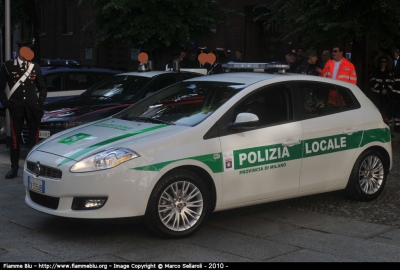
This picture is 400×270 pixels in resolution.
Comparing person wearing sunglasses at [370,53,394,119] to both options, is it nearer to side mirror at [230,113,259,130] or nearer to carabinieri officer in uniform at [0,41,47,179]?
carabinieri officer in uniform at [0,41,47,179]

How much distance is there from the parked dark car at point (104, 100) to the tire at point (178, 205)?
4.90 m

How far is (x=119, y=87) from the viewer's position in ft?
41.5

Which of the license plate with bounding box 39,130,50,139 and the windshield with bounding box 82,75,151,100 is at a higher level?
the windshield with bounding box 82,75,151,100

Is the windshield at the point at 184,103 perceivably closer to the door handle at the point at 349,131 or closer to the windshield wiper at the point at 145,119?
the windshield wiper at the point at 145,119

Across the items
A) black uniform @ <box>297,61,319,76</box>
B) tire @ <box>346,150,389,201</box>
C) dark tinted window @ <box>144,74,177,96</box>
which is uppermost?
black uniform @ <box>297,61,319,76</box>

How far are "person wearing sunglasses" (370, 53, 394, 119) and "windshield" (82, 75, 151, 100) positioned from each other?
529 centimetres

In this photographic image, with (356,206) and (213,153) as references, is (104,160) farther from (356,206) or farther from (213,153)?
(356,206)

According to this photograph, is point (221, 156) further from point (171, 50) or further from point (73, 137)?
point (171, 50)

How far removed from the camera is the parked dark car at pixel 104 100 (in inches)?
455

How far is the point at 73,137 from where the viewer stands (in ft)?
24.2

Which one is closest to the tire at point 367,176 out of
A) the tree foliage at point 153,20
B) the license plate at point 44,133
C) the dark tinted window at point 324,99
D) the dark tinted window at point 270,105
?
the dark tinted window at point 324,99

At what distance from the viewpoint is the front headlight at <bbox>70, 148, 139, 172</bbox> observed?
6598mm

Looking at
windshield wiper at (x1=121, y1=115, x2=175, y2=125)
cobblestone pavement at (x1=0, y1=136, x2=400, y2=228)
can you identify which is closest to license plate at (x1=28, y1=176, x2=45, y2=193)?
windshield wiper at (x1=121, y1=115, x2=175, y2=125)

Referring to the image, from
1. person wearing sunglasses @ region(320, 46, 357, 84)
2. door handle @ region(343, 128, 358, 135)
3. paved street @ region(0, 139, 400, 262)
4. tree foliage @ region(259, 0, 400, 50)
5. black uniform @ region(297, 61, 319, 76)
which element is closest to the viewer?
paved street @ region(0, 139, 400, 262)
